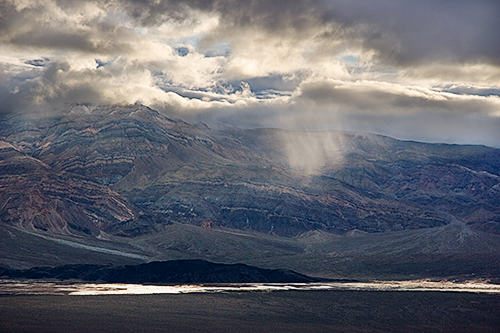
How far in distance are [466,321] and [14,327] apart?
72.4 m

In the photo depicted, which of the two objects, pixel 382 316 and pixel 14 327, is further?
pixel 382 316

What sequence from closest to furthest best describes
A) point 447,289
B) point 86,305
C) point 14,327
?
1. point 14,327
2. point 86,305
3. point 447,289

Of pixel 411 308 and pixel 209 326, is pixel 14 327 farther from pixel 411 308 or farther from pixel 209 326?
pixel 411 308

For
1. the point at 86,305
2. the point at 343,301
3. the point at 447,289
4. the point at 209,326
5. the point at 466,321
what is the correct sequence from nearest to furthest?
the point at 209,326 → the point at 466,321 → the point at 86,305 → the point at 343,301 → the point at 447,289

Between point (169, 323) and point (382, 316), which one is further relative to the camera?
point (382, 316)

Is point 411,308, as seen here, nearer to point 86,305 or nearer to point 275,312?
point 275,312

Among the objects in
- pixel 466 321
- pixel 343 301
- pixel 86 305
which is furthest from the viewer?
pixel 343 301

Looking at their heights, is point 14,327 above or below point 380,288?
below

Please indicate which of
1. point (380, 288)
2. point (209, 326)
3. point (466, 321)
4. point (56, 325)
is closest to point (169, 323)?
point (209, 326)

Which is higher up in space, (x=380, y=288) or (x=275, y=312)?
(x=380, y=288)

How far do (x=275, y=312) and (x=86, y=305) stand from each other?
34498 millimetres

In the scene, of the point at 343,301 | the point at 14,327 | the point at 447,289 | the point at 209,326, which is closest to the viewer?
the point at 14,327

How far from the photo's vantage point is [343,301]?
493 ft

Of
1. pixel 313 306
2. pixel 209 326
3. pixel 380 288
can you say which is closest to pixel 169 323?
pixel 209 326
